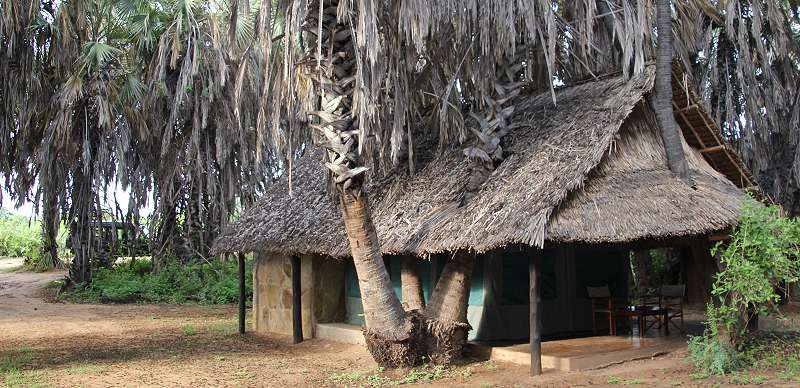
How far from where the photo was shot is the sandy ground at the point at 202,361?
960 cm

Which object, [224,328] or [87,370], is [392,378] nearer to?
[87,370]

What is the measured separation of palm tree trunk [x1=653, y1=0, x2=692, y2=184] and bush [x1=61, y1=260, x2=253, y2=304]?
1373cm

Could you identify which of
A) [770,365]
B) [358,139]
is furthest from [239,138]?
[770,365]

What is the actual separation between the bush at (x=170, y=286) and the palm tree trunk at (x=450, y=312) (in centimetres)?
1187

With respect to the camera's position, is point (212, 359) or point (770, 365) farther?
point (212, 359)

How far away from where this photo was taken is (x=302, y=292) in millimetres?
14422

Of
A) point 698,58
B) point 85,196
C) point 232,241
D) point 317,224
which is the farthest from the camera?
point 85,196

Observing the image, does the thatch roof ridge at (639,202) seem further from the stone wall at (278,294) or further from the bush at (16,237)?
the bush at (16,237)

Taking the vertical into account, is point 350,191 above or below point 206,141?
below

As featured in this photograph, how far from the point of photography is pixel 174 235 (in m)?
23.4

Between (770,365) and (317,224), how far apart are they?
7162 mm

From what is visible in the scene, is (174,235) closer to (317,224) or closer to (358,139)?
(317,224)

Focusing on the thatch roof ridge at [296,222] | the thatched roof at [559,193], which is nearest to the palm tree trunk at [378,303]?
the thatched roof at [559,193]

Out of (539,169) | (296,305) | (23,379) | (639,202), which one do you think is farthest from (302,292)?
(639,202)
